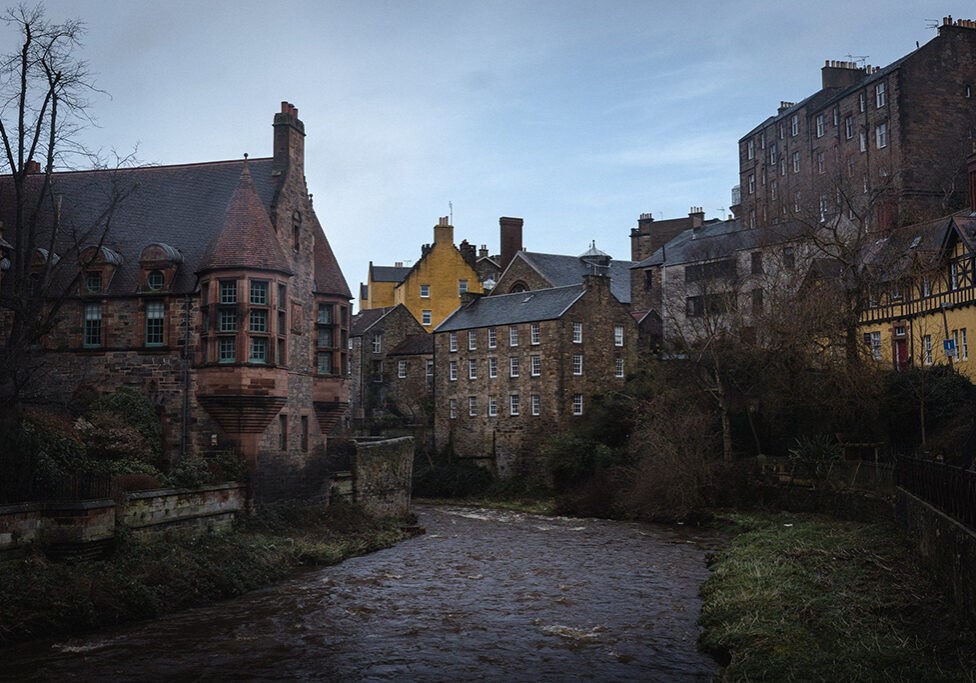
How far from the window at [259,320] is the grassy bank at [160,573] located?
5671 millimetres

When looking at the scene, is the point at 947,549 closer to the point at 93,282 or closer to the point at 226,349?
the point at 226,349

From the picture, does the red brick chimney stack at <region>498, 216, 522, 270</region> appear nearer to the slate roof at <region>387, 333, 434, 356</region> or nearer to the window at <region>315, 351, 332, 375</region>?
the slate roof at <region>387, 333, 434, 356</region>

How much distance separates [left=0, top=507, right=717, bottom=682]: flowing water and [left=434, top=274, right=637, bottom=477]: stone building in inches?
853

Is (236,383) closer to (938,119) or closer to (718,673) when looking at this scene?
(718,673)

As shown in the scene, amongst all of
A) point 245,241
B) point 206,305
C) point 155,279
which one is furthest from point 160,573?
point 155,279

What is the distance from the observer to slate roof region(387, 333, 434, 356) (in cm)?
6075

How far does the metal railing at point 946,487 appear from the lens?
13695 mm

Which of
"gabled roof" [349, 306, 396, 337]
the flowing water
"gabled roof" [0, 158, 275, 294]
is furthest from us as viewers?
"gabled roof" [349, 306, 396, 337]

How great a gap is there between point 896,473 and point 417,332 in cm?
4029

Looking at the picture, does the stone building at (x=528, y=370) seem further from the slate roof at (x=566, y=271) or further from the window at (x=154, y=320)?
the window at (x=154, y=320)

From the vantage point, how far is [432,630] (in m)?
18.0

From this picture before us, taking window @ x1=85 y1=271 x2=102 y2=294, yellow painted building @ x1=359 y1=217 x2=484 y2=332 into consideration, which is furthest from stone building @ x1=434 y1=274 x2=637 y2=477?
window @ x1=85 y1=271 x2=102 y2=294

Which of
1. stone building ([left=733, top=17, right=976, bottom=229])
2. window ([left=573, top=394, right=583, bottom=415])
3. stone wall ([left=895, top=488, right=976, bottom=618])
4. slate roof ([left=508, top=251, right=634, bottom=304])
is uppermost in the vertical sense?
stone building ([left=733, top=17, right=976, bottom=229])

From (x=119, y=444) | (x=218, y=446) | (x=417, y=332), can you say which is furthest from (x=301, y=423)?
(x=417, y=332)
